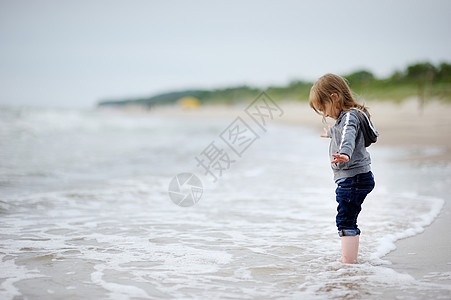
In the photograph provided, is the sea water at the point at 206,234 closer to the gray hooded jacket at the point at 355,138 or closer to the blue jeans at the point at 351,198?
the blue jeans at the point at 351,198

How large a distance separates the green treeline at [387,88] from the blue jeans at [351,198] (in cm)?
57

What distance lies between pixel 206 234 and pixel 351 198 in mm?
1410

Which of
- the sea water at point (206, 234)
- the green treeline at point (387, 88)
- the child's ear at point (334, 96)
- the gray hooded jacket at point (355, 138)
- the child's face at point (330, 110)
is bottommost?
the sea water at point (206, 234)

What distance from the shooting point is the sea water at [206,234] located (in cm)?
246

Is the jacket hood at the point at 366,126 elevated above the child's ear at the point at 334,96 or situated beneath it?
situated beneath

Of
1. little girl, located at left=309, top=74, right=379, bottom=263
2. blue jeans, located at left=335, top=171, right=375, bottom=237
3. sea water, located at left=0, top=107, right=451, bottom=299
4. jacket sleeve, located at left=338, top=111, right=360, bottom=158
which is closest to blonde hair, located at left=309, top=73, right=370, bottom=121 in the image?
little girl, located at left=309, top=74, right=379, bottom=263

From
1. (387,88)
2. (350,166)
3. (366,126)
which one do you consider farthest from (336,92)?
(387,88)

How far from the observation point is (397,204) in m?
4.75

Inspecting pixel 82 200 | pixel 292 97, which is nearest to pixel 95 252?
pixel 82 200

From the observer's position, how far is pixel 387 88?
4409 cm

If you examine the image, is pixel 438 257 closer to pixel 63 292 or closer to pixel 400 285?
pixel 400 285

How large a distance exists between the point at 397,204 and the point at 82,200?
12.2 ft

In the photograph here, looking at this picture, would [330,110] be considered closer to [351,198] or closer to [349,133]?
[349,133]

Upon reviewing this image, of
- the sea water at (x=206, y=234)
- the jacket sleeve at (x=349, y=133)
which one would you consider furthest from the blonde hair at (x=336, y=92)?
the sea water at (x=206, y=234)
